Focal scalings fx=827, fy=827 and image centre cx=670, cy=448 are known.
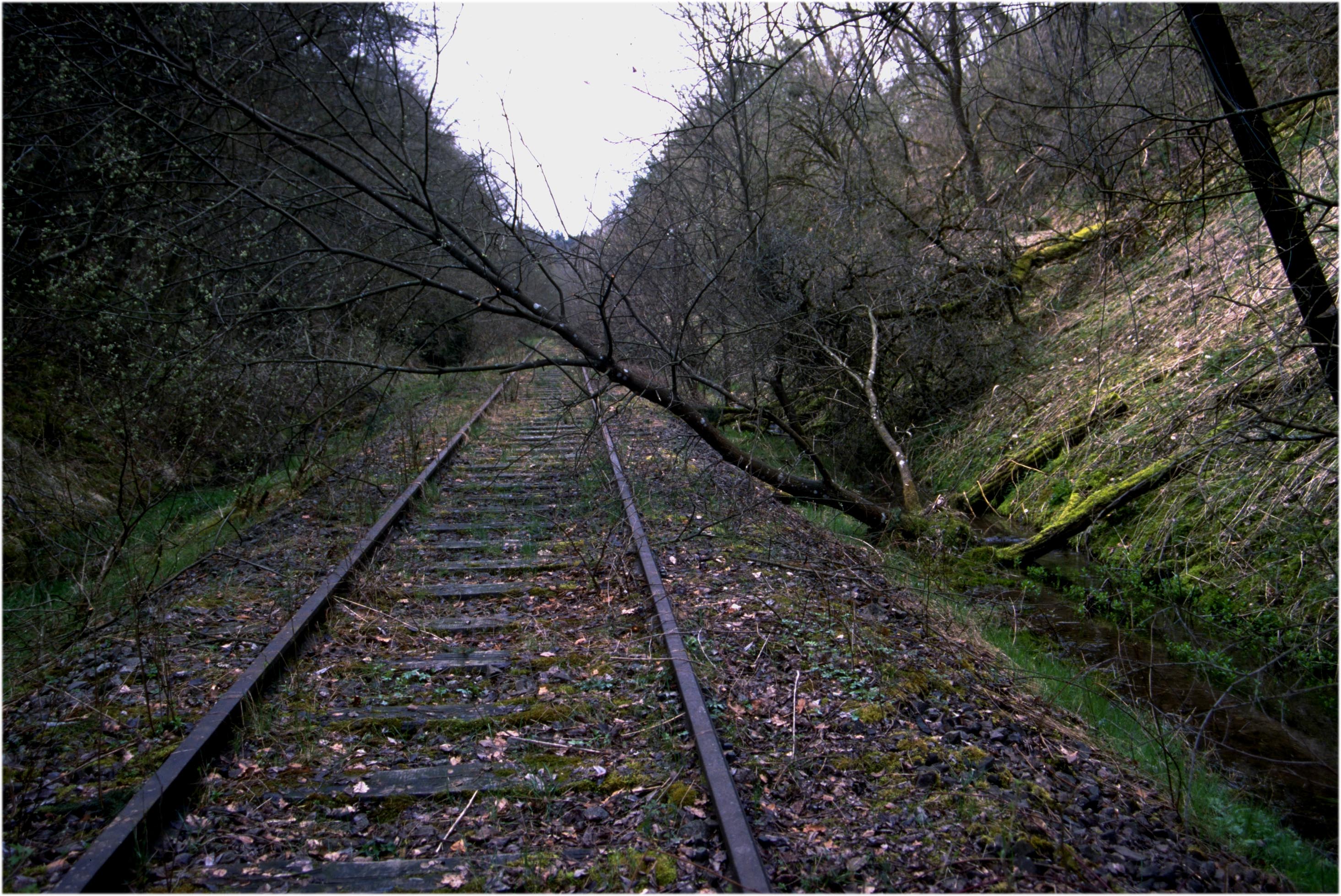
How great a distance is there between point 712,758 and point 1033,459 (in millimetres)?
7161

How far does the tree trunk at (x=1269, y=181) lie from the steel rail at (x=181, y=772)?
19.6 ft

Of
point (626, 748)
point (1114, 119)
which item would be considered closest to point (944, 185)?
point (1114, 119)

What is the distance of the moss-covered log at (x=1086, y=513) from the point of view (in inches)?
265

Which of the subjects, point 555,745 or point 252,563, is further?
point 252,563

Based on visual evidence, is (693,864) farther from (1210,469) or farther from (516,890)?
(1210,469)

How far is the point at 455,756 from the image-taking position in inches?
152

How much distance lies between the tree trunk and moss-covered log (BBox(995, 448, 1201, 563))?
1941 mm

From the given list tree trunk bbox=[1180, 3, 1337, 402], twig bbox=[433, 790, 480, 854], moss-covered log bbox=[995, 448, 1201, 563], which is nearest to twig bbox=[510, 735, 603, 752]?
twig bbox=[433, 790, 480, 854]

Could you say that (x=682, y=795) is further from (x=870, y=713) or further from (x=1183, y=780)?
(x=1183, y=780)

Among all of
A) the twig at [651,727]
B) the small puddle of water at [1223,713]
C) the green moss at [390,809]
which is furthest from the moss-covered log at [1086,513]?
the green moss at [390,809]

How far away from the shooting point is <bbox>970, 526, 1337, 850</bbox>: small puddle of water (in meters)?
4.20

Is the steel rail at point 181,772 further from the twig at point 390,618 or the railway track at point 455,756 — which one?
the twig at point 390,618

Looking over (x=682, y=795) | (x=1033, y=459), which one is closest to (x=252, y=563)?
(x=682, y=795)

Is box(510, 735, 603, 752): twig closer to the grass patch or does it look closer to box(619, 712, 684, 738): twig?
box(619, 712, 684, 738): twig
